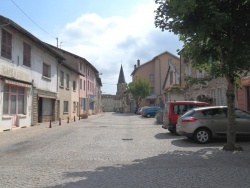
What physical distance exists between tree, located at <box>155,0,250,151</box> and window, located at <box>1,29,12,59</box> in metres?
11.1

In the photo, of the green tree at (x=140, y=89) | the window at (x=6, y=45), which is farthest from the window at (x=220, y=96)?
the green tree at (x=140, y=89)

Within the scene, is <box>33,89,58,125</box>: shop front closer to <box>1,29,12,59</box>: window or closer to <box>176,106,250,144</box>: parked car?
<box>1,29,12,59</box>: window

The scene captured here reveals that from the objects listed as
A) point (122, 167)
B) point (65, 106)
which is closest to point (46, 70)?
point (65, 106)

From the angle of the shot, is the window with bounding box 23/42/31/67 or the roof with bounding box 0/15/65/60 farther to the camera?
the window with bounding box 23/42/31/67

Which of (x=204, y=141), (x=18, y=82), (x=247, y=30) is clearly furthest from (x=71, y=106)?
(x=247, y=30)

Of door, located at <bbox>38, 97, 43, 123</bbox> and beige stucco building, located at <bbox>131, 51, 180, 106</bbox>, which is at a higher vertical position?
beige stucco building, located at <bbox>131, 51, 180, 106</bbox>

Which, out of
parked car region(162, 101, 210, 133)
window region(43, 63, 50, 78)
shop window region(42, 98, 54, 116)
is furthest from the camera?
shop window region(42, 98, 54, 116)

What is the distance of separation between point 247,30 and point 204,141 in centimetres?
476

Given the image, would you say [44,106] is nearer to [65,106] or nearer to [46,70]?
[46,70]

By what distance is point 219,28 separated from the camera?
33.2 feet

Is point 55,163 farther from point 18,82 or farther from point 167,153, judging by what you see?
point 18,82

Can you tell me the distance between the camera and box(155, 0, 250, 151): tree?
9810 mm

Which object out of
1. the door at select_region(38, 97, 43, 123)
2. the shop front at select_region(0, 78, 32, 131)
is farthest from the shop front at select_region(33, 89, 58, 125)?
the shop front at select_region(0, 78, 32, 131)

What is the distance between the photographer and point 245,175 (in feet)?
23.7
